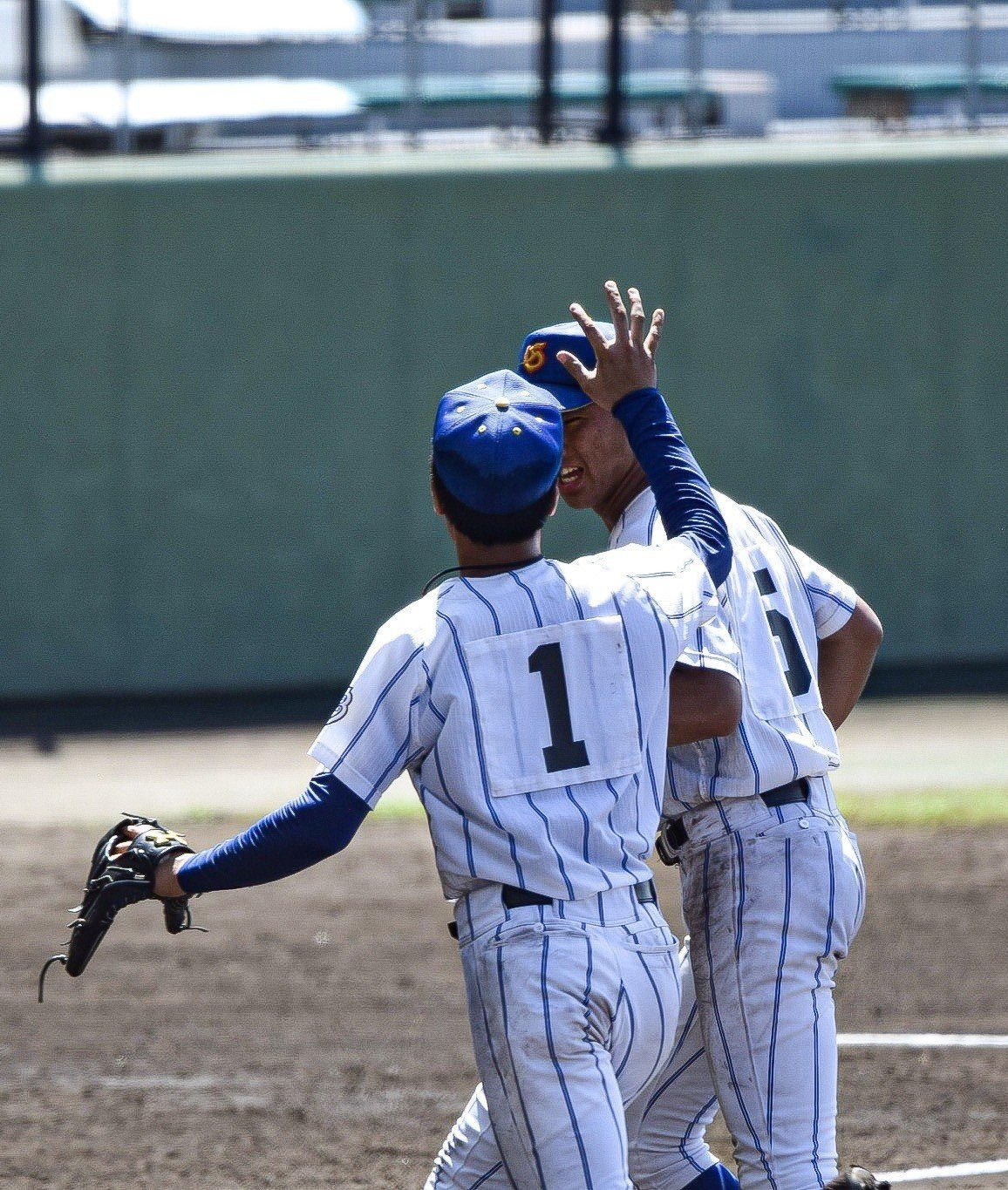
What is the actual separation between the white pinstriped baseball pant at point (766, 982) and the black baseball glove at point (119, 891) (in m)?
0.71

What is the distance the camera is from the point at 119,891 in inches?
110

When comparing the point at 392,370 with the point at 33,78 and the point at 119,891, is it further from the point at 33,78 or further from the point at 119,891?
the point at 119,891

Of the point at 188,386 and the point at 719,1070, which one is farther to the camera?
the point at 188,386

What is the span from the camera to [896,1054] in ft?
16.6

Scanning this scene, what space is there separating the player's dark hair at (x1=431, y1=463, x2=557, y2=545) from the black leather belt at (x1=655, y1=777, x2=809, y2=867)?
0.74m

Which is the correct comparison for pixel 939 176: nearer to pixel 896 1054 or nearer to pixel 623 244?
pixel 623 244

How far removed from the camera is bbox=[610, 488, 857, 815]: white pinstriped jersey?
3.13m

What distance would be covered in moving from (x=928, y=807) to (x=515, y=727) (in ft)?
18.2

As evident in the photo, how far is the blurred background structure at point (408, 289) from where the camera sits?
9.88m

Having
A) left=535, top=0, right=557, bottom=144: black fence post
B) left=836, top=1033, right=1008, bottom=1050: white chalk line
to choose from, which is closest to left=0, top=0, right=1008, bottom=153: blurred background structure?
left=535, top=0, right=557, bottom=144: black fence post

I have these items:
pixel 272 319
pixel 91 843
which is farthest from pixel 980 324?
pixel 91 843

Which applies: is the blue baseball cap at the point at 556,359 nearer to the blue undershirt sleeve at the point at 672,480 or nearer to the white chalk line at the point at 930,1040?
the blue undershirt sleeve at the point at 672,480

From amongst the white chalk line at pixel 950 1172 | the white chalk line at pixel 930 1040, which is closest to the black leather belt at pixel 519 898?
the white chalk line at pixel 950 1172

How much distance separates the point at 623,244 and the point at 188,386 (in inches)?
108
